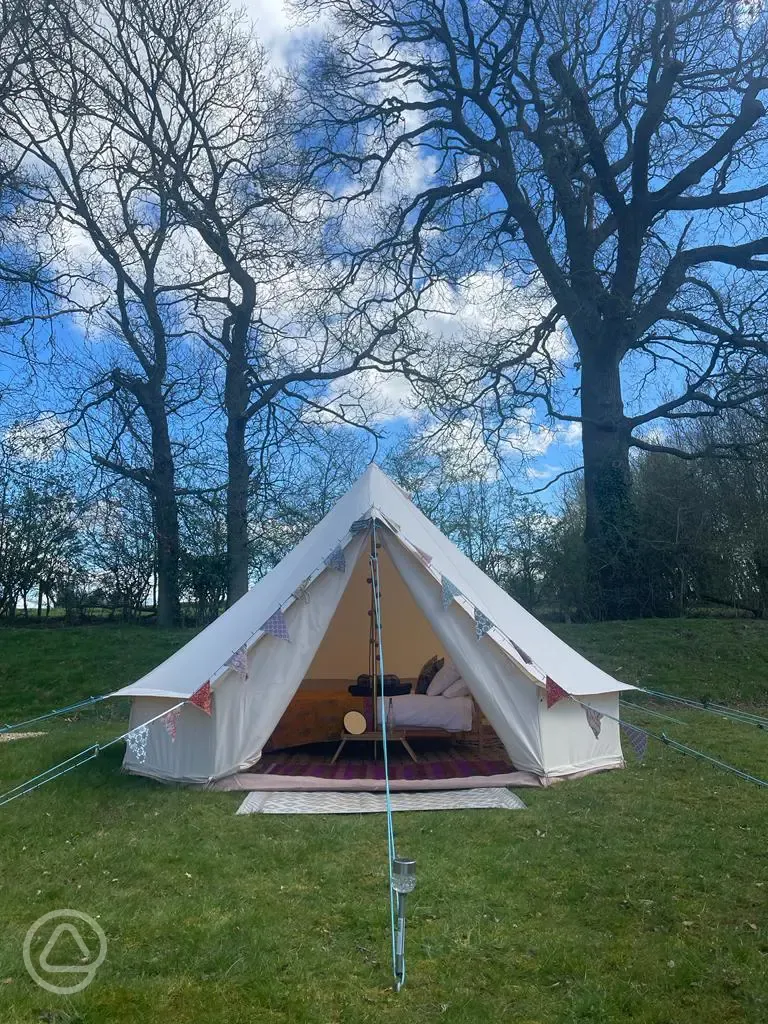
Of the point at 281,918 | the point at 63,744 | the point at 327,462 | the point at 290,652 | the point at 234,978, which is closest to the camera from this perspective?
the point at 234,978

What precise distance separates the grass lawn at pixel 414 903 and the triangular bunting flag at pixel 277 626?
0.99 m

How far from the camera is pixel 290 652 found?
514cm

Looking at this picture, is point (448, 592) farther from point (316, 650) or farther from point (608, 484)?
point (608, 484)

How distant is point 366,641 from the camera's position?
8.73 meters

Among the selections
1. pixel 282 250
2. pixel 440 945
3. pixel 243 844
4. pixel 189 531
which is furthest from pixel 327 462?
pixel 440 945

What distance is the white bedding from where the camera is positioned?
634 cm

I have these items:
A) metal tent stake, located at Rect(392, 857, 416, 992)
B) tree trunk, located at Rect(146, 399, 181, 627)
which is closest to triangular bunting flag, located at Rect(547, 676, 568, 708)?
metal tent stake, located at Rect(392, 857, 416, 992)

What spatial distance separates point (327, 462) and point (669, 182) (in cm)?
705

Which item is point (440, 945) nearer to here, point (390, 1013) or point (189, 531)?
point (390, 1013)

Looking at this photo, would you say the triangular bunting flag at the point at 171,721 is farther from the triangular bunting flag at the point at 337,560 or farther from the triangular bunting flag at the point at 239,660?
the triangular bunting flag at the point at 337,560

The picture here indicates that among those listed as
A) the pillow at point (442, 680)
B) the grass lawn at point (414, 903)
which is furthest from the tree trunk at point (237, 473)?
the grass lawn at point (414, 903)

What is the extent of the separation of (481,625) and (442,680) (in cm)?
181

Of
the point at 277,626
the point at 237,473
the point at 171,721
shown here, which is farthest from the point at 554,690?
the point at 237,473

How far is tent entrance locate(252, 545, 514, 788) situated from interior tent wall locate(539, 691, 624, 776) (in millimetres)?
410
